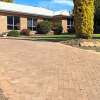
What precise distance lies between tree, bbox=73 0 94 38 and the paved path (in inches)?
288

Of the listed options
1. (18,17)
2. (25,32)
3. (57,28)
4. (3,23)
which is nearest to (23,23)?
(18,17)

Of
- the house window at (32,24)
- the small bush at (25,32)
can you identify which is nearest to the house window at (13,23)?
the small bush at (25,32)

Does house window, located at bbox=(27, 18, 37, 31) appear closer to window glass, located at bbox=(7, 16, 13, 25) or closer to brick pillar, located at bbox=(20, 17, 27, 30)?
brick pillar, located at bbox=(20, 17, 27, 30)

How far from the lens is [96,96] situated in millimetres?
8898

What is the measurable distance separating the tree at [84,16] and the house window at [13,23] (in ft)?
62.1

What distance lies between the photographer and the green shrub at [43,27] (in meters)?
44.6

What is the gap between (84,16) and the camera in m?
23.8

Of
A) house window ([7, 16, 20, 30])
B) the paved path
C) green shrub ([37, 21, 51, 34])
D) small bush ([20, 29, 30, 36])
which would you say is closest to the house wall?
house window ([7, 16, 20, 30])

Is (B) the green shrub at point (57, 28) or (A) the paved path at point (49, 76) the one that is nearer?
(A) the paved path at point (49, 76)

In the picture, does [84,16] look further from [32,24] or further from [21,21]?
[32,24]

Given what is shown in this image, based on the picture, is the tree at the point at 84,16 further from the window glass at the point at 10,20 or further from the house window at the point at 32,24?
the house window at the point at 32,24

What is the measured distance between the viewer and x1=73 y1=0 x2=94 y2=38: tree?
2369cm

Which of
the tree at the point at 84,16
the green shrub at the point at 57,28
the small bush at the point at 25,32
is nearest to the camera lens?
the tree at the point at 84,16

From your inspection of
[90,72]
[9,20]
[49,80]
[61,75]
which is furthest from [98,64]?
[9,20]
